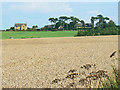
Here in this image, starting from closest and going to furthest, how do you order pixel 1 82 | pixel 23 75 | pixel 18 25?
pixel 1 82 → pixel 23 75 → pixel 18 25

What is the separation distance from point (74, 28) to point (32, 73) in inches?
2249

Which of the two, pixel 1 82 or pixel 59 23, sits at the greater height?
pixel 59 23

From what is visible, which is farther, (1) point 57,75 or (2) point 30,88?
(1) point 57,75

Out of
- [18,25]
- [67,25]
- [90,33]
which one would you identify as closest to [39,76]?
[90,33]

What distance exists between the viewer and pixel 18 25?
83125mm

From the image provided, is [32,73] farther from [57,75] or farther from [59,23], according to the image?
[59,23]

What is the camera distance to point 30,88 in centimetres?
663

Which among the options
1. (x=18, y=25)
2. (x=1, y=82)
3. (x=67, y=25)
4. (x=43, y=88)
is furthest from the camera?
(x=18, y=25)

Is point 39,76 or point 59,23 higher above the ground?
point 59,23

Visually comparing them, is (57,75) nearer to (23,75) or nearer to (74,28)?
(23,75)

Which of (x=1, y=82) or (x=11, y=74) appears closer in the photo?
(x=1, y=82)

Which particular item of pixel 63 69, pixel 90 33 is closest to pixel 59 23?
pixel 90 33

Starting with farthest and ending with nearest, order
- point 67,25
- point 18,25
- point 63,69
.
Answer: point 18,25, point 67,25, point 63,69

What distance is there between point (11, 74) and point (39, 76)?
1.39 metres
